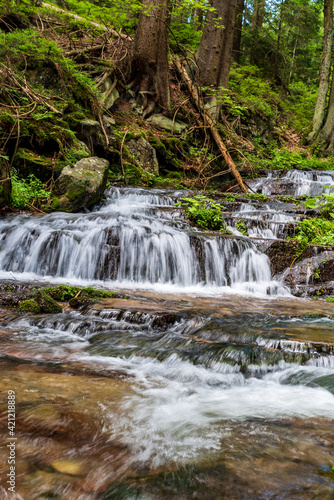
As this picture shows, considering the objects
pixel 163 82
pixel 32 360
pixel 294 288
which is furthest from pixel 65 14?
pixel 32 360

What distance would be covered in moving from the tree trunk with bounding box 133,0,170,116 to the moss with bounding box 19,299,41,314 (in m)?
11.6

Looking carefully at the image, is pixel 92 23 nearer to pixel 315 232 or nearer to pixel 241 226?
pixel 241 226

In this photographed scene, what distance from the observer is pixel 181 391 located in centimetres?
283

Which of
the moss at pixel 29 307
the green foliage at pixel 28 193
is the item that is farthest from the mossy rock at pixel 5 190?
the moss at pixel 29 307

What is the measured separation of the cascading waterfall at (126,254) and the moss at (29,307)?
2138 mm

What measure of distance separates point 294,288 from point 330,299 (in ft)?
2.68

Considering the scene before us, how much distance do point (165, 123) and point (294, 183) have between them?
5809 millimetres

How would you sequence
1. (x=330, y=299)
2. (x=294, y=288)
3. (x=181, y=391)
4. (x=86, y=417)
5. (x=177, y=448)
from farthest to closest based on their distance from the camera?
(x=294, y=288) → (x=330, y=299) → (x=181, y=391) → (x=86, y=417) → (x=177, y=448)

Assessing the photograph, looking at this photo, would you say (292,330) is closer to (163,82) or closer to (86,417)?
(86,417)

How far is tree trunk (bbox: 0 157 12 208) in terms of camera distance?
25.2 feet

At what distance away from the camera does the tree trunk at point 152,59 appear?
12711mm

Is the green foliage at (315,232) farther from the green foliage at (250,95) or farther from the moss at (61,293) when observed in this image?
the green foliage at (250,95)

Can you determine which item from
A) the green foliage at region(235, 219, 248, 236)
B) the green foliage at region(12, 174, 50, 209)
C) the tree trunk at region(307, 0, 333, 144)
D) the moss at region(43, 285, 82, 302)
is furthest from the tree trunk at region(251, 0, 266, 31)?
the moss at region(43, 285, 82, 302)

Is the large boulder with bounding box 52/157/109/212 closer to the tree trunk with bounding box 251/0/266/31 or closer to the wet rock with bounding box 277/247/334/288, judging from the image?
the wet rock with bounding box 277/247/334/288
